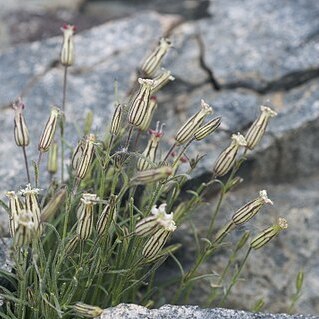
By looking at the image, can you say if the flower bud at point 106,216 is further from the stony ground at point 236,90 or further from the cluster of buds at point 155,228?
the stony ground at point 236,90

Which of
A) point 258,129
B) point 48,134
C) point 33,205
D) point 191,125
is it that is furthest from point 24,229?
point 258,129

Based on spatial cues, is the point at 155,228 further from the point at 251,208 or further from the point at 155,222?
the point at 251,208

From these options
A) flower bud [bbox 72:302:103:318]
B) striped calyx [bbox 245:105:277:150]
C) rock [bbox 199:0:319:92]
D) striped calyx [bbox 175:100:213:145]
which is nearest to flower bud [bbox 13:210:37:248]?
flower bud [bbox 72:302:103:318]

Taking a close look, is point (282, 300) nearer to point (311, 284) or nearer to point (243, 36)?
point (311, 284)

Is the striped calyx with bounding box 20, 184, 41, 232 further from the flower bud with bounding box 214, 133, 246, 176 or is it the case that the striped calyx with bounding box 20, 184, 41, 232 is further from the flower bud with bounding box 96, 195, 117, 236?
the flower bud with bounding box 214, 133, 246, 176

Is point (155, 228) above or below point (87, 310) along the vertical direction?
above
